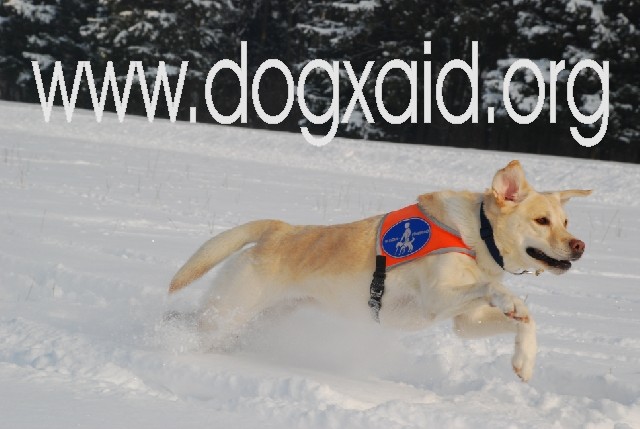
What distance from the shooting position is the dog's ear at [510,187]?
4.72m

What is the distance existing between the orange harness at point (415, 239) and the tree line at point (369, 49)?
2315cm

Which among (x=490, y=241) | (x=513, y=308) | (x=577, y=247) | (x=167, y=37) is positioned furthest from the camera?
(x=167, y=37)

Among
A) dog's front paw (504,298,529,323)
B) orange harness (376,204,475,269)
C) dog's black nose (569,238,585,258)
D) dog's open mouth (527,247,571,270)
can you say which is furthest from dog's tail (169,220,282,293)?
dog's black nose (569,238,585,258)

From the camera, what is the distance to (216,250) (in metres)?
5.28

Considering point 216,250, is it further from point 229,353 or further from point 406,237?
point 406,237

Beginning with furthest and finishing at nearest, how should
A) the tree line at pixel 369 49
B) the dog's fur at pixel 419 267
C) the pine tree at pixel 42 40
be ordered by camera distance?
1. the pine tree at pixel 42 40
2. the tree line at pixel 369 49
3. the dog's fur at pixel 419 267

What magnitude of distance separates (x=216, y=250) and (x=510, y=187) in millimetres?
1665

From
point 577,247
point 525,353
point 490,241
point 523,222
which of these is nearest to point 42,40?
point 490,241

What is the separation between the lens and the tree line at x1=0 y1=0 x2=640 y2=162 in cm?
2738

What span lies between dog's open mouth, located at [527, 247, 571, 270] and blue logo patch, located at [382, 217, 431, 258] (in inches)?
20.9

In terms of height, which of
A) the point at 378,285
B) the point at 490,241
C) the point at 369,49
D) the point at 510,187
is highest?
the point at 510,187

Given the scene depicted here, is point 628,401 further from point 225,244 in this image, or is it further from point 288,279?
point 225,244

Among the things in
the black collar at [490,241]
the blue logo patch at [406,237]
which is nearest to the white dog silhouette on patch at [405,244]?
the blue logo patch at [406,237]

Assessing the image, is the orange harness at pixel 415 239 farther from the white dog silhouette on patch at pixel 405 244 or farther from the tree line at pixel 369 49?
the tree line at pixel 369 49
